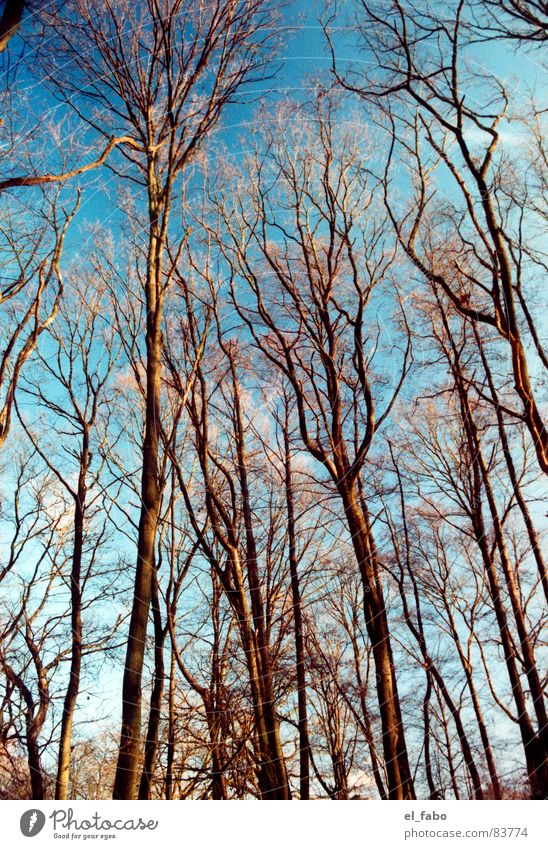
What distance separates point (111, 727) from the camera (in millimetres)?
5066

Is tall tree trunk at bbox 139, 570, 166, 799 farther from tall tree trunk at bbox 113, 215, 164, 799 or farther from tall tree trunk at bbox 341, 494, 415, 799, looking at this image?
tall tree trunk at bbox 341, 494, 415, 799

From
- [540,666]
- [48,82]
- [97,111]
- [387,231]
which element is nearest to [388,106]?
[387,231]

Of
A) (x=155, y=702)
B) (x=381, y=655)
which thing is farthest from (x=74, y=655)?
(x=381, y=655)

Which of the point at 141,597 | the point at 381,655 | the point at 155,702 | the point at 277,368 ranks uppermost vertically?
the point at 277,368

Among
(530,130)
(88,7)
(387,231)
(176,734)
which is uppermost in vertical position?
(88,7)

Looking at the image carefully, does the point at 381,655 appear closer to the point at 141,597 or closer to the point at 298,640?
the point at 298,640

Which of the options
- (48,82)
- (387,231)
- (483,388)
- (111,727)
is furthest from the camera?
(483,388)

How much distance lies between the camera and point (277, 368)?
6.69m

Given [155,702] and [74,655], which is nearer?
[155,702]

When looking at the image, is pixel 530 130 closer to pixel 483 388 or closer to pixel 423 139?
pixel 423 139

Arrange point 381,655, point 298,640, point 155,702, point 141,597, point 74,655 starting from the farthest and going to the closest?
1. point 74,655
2. point 298,640
3. point 155,702
4. point 381,655
5. point 141,597

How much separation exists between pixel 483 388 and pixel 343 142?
3393 mm

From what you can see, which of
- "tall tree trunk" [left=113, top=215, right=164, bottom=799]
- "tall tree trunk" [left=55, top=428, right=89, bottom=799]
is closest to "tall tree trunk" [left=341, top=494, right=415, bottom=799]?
"tall tree trunk" [left=113, top=215, right=164, bottom=799]

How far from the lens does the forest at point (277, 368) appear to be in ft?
17.7
